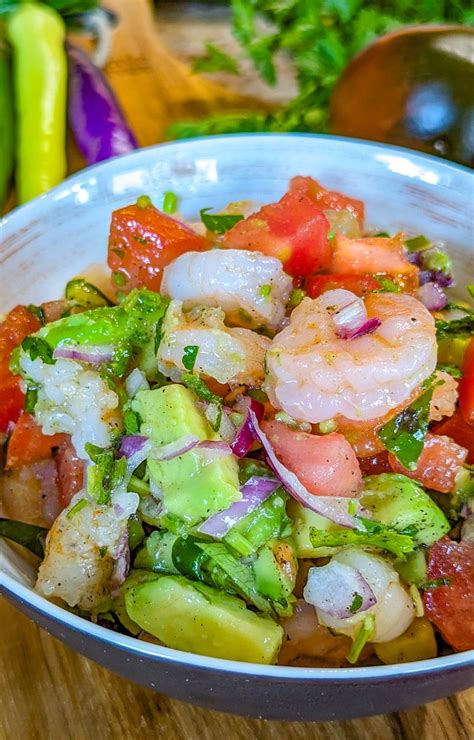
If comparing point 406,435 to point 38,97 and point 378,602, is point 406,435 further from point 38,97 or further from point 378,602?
point 38,97

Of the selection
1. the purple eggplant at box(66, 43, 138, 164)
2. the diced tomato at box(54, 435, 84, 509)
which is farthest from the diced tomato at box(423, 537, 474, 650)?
the purple eggplant at box(66, 43, 138, 164)

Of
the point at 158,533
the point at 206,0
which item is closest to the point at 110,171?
the point at 158,533

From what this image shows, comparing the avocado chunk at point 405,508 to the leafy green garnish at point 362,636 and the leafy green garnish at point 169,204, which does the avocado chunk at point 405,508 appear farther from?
the leafy green garnish at point 169,204

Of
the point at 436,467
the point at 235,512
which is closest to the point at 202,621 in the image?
the point at 235,512

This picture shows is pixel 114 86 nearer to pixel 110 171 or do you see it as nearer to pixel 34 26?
pixel 34 26

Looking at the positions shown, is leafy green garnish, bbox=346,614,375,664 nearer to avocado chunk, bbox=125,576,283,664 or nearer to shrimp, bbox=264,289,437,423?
avocado chunk, bbox=125,576,283,664

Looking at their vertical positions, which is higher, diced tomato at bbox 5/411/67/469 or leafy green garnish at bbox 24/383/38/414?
leafy green garnish at bbox 24/383/38/414
